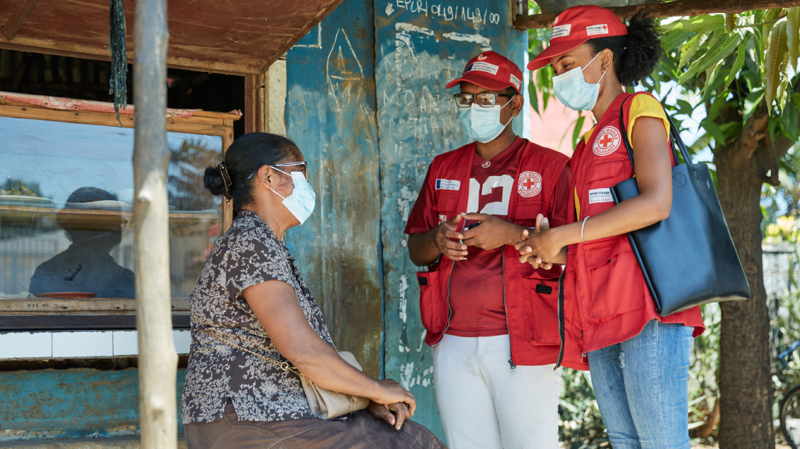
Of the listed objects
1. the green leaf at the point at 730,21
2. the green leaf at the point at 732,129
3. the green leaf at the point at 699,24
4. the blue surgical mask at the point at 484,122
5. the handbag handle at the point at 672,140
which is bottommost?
the handbag handle at the point at 672,140

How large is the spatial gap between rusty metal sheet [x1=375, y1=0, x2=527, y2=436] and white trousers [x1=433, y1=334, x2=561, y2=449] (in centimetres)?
95

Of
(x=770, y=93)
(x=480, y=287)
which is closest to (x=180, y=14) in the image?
(x=480, y=287)

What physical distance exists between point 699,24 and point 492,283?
7.26 ft

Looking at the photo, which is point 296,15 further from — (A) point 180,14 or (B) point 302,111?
(B) point 302,111

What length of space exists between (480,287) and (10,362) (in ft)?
7.63

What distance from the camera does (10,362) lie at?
3480 millimetres

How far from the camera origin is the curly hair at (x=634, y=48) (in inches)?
102

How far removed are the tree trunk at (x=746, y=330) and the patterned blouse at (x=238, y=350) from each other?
3988 mm

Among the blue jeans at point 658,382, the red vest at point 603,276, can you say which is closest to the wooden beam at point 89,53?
the red vest at point 603,276

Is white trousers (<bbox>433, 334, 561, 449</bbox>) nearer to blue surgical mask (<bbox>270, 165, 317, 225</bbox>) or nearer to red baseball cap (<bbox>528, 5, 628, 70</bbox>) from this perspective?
blue surgical mask (<bbox>270, 165, 317, 225</bbox>)

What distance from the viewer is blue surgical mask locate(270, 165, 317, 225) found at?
2.56m

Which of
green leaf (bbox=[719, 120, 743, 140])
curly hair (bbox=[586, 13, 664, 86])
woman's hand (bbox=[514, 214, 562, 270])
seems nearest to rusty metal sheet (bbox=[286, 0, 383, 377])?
woman's hand (bbox=[514, 214, 562, 270])

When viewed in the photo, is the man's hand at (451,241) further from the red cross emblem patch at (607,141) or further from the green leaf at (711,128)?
the green leaf at (711,128)

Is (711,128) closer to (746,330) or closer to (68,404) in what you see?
(746,330)
